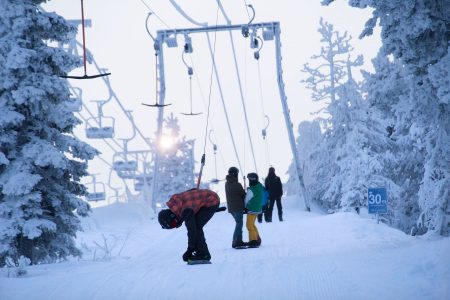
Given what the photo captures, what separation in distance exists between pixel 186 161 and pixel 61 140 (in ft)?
183

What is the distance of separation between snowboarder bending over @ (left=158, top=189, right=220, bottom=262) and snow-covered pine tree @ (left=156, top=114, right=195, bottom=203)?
186ft

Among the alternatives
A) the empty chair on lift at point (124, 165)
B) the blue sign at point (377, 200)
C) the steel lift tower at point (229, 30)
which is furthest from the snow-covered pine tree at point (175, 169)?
the blue sign at point (377, 200)

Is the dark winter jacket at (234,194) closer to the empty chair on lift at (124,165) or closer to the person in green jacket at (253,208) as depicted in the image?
the person in green jacket at (253,208)

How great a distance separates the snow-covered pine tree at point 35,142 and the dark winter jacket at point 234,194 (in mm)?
4127

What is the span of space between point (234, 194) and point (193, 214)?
361 cm

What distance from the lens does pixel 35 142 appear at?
632 inches

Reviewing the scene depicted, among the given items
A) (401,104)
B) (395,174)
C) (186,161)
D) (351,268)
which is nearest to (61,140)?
(401,104)

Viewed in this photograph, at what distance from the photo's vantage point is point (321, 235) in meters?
16.8

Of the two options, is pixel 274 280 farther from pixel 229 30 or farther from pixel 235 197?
pixel 229 30

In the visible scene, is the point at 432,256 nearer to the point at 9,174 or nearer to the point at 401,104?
the point at 401,104

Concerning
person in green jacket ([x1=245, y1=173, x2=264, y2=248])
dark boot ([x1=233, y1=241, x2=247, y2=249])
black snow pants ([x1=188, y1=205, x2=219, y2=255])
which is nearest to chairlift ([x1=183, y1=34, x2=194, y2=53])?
person in green jacket ([x1=245, y1=173, x2=264, y2=248])

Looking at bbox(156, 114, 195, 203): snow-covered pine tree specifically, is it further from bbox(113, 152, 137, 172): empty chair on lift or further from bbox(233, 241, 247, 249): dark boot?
bbox(233, 241, 247, 249): dark boot

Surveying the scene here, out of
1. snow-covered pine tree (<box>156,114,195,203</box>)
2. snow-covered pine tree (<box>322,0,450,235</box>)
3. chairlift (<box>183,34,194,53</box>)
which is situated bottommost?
snow-covered pine tree (<box>156,114,195,203</box>)

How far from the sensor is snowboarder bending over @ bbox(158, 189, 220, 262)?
10.9 m
